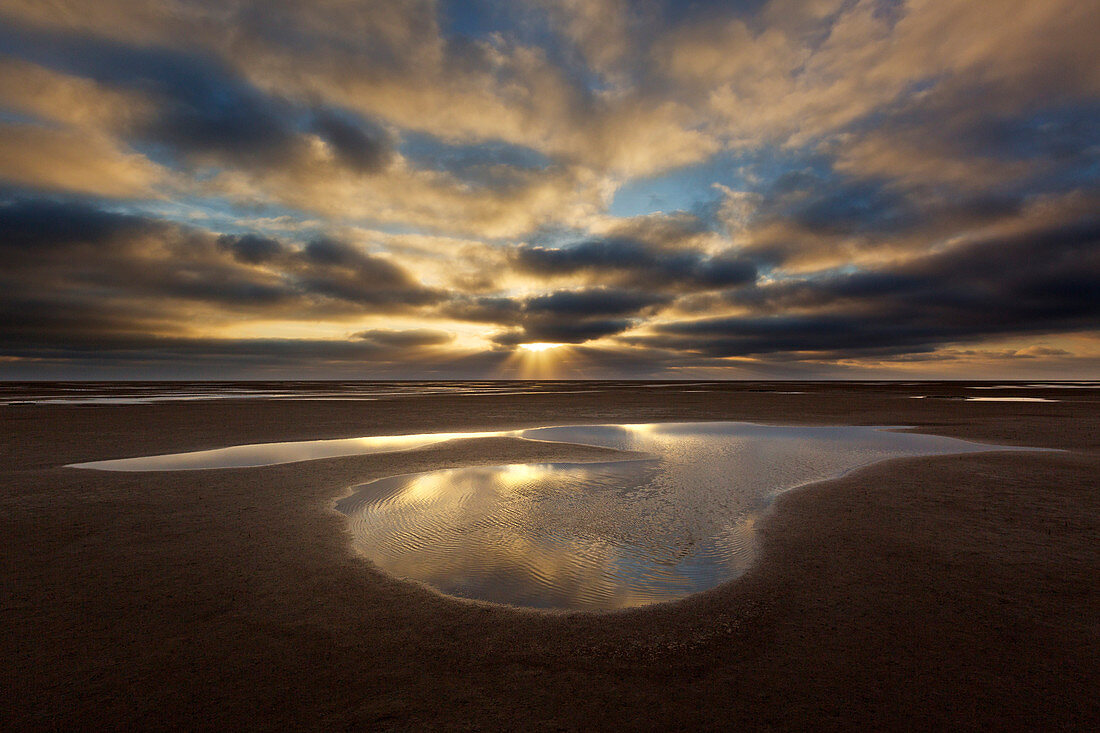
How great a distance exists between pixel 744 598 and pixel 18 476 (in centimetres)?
1894

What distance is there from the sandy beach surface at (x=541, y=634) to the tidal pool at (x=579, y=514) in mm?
537

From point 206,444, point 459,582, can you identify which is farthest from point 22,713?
point 206,444

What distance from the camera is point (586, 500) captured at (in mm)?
11570

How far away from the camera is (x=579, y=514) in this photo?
10.4 m

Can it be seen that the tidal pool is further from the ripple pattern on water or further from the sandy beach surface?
the sandy beach surface

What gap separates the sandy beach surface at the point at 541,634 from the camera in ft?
13.7

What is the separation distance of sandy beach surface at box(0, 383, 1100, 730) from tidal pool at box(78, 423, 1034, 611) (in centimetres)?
54

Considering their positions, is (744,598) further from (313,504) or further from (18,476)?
(18,476)

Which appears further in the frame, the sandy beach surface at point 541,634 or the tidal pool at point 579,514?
the tidal pool at point 579,514

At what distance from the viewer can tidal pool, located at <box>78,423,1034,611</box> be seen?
7.09 meters

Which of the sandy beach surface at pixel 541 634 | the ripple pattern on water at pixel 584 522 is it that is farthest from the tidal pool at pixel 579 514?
the sandy beach surface at pixel 541 634

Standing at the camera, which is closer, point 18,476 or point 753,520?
point 753,520

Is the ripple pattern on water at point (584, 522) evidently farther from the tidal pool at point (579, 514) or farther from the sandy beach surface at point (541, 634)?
the sandy beach surface at point (541, 634)

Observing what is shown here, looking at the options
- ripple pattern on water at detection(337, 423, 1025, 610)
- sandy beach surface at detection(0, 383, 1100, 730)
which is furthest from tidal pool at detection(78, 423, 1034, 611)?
sandy beach surface at detection(0, 383, 1100, 730)
